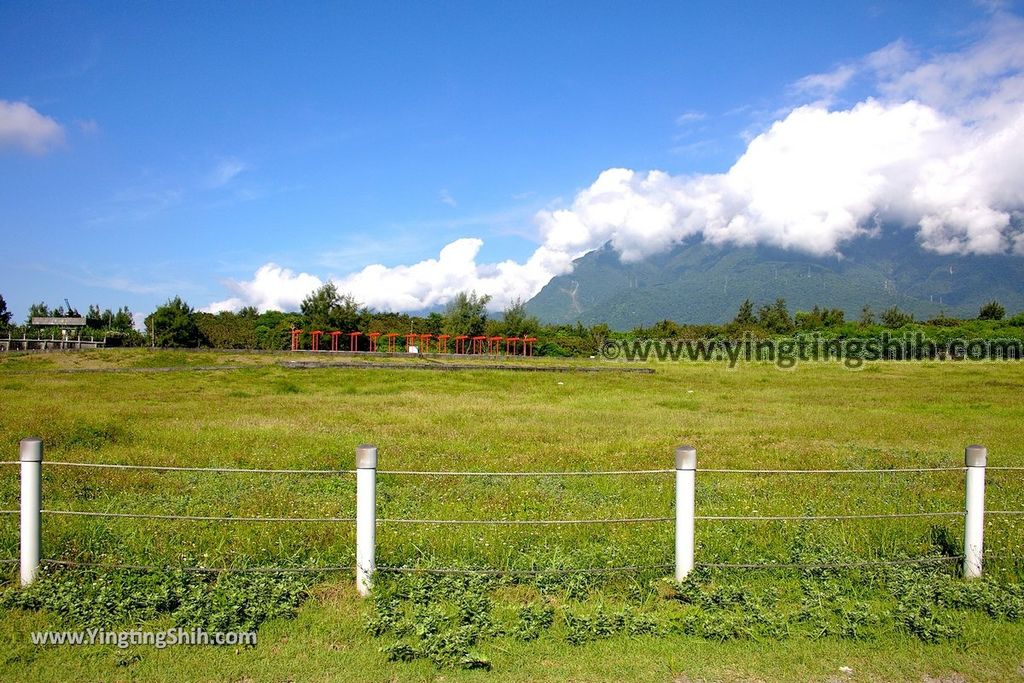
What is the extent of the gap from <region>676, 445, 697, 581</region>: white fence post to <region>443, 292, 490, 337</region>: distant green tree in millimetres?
65098

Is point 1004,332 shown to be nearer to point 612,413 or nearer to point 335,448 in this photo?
point 612,413

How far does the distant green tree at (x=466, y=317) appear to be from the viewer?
71375 mm

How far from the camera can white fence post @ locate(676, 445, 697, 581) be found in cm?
593

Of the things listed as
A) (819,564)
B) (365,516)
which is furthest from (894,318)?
(365,516)

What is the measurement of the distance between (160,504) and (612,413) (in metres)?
16.3

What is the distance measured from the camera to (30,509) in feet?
19.3

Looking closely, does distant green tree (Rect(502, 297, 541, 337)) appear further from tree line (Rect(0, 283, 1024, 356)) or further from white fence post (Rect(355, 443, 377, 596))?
white fence post (Rect(355, 443, 377, 596))

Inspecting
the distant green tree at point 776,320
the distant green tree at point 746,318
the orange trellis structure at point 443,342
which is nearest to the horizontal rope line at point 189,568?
the orange trellis structure at point 443,342

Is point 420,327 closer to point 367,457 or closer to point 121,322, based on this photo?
point 121,322

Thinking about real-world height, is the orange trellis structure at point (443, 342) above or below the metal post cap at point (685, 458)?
above

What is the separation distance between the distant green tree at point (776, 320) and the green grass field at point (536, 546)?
270 ft

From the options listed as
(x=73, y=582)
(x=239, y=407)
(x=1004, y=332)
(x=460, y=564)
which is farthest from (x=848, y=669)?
(x=1004, y=332)

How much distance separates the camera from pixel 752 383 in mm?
38438

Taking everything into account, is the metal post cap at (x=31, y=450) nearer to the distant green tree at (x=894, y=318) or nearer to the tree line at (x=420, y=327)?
the tree line at (x=420, y=327)
